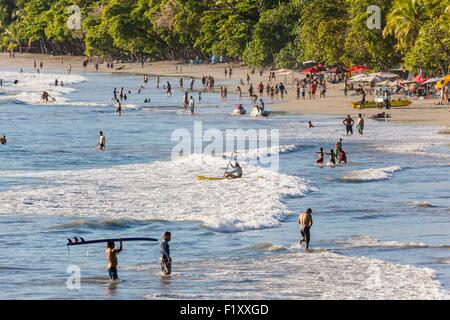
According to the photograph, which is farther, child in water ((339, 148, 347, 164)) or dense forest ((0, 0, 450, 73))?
dense forest ((0, 0, 450, 73))

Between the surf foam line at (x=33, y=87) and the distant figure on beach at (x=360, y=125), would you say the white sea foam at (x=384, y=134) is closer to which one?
the distant figure on beach at (x=360, y=125)

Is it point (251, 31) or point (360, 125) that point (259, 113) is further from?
point (251, 31)

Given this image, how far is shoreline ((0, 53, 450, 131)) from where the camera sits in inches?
2672

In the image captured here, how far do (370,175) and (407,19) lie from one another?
37044 mm

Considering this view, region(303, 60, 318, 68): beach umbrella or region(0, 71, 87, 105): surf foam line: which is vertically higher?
region(303, 60, 318, 68): beach umbrella

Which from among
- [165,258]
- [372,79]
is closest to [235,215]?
[165,258]

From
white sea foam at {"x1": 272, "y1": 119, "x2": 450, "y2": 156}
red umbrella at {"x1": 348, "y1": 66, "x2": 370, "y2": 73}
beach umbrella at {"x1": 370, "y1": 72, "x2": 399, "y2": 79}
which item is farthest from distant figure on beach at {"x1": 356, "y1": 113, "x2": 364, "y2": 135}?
red umbrella at {"x1": 348, "y1": 66, "x2": 370, "y2": 73}

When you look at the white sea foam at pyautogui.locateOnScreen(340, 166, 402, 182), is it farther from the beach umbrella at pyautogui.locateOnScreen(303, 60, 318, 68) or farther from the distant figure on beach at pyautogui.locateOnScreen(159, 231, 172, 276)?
the beach umbrella at pyautogui.locateOnScreen(303, 60, 318, 68)

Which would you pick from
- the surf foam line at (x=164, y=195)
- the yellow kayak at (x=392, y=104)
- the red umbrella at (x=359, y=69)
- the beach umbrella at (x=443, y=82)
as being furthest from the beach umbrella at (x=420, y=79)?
the surf foam line at (x=164, y=195)

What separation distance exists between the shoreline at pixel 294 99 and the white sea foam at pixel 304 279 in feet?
115

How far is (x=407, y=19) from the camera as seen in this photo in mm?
79250

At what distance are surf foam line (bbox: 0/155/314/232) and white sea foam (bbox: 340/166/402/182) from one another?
2105 mm

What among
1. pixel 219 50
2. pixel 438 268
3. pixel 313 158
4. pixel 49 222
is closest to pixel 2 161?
pixel 313 158

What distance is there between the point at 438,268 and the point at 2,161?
98.6 ft
